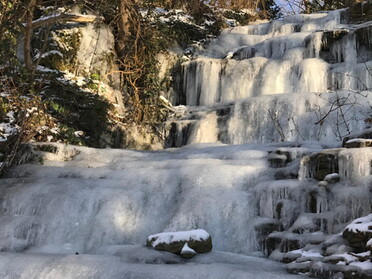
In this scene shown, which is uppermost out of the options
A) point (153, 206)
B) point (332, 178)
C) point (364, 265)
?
point (332, 178)

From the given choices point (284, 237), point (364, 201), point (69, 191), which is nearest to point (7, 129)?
point (69, 191)

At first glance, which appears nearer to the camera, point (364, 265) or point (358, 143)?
point (364, 265)

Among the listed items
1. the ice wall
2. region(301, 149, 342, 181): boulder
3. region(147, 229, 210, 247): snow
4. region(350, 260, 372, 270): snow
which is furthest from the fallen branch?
region(350, 260, 372, 270): snow

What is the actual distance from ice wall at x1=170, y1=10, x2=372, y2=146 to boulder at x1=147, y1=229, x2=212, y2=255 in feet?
13.1

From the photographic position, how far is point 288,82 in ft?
32.3

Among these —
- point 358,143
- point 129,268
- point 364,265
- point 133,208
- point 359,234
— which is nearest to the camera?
point 364,265

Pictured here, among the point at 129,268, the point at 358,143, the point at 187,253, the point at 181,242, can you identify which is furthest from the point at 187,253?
the point at 358,143

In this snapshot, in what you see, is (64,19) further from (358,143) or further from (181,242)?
(181,242)

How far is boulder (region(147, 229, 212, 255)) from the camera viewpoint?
12.3 feet

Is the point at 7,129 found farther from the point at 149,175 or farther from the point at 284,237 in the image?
the point at 284,237

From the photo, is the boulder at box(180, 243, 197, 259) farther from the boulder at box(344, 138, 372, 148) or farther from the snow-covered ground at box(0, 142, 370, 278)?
the boulder at box(344, 138, 372, 148)

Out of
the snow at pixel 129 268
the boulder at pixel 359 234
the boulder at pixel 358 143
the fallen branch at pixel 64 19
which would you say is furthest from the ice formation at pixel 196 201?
the fallen branch at pixel 64 19

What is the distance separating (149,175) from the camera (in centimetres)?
552

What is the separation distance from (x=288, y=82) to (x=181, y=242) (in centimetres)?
688
